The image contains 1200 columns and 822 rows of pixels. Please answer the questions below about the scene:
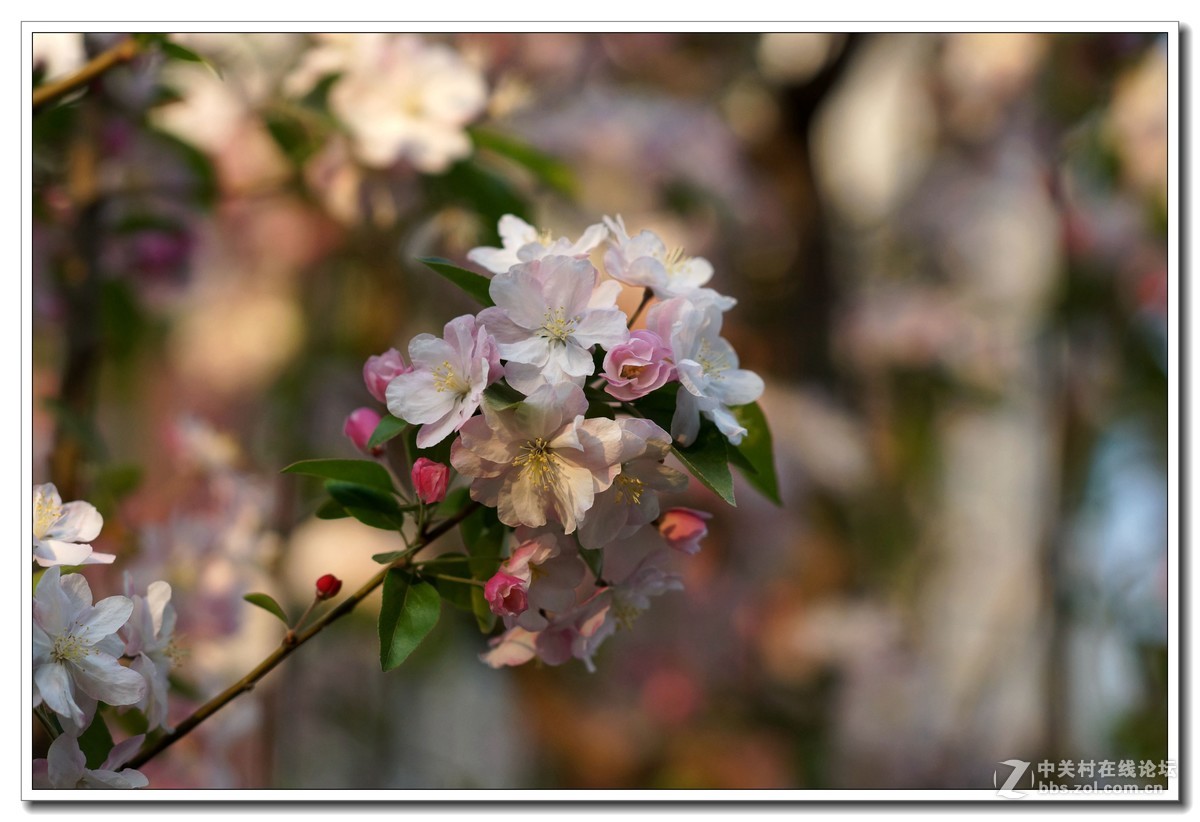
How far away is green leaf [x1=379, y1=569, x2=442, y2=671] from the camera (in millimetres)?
436

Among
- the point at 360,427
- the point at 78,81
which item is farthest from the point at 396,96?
the point at 360,427

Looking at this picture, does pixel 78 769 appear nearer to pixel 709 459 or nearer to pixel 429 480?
pixel 429 480

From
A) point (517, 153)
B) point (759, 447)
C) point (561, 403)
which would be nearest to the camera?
point (561, 403)

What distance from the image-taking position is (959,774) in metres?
1.95

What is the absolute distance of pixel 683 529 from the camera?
0.49 metres

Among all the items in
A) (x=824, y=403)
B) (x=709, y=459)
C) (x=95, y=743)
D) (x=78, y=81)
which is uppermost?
(x=78, y=81)

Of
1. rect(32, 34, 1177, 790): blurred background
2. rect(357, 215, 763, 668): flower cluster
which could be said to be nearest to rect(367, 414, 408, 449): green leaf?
rect(357, 215, 763, 668): flower cluster

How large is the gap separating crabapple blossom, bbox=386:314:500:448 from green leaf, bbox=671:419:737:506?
3.6 inches

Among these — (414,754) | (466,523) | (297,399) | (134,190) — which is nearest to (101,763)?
(466,523)

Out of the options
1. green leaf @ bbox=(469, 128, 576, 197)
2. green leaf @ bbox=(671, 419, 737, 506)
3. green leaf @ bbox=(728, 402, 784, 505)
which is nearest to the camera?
green leaf @ bbox=(671, 419, 737, 506)

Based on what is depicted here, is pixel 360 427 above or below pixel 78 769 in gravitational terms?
above

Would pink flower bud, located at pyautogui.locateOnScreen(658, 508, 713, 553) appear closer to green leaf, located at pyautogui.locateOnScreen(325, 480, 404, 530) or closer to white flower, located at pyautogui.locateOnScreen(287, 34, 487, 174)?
green leaf, located at pyautogui.locateOnScreen(325, 480, 404, 530)

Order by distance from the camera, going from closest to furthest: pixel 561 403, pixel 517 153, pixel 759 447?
pixel 561 403, pixel 759 447, pixel 517 153

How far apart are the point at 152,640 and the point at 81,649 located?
5cm
